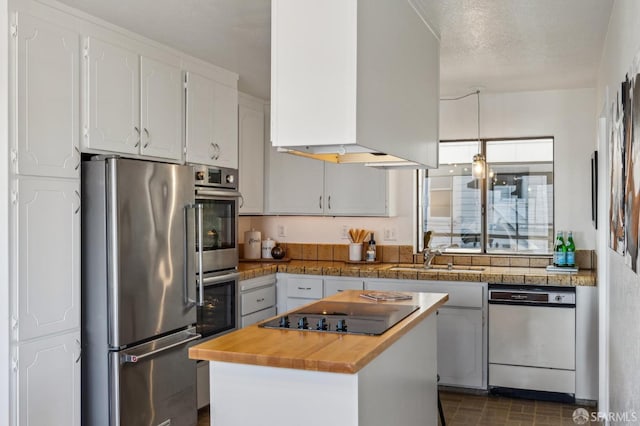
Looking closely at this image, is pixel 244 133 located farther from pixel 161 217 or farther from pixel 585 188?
pixel 585 188

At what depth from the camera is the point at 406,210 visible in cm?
557

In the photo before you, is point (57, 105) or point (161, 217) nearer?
point (57, 105)

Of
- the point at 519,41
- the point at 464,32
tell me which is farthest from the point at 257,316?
the point at 519,41

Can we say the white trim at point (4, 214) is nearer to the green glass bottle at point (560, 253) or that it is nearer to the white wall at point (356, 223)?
the white wall at point (356, 223)

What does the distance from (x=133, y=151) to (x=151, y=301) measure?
0.88m

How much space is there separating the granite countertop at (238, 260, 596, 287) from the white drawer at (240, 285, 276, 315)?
137 mm

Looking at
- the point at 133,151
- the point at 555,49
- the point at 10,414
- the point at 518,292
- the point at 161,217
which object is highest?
the point at 555,49

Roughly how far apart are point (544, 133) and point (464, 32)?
201 centimetres

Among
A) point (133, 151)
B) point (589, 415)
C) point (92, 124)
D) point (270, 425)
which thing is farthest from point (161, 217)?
point (589, 415)

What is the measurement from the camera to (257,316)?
5004 mm

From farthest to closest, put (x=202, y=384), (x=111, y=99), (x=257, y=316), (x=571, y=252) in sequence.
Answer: (x=257, y=316)
(x=571, y=252)
(x=202, y=384)
(x=111, y=99)

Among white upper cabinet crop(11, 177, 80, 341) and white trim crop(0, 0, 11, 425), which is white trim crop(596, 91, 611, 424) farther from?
white trim crop(0, 0, 11, 425)

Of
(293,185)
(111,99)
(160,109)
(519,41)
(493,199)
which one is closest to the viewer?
(111,99)

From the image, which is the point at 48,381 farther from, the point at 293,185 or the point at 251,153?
the point at 293,185
